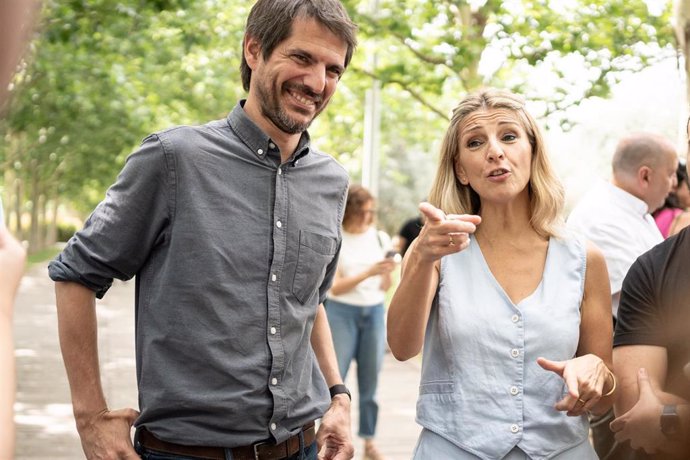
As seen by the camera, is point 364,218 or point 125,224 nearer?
point 125,224

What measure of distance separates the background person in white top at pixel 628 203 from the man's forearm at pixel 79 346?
2.82m

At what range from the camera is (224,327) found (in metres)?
2.83

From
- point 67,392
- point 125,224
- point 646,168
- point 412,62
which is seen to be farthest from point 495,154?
point 412,62

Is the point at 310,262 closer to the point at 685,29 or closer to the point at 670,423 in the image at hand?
the point at 670,423

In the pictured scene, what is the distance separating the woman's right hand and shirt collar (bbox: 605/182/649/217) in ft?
9.42

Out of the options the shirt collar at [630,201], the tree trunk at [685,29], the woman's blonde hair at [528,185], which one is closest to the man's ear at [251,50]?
the woman's blonde hair at [528,185]

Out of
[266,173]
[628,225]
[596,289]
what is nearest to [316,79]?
[266,173]

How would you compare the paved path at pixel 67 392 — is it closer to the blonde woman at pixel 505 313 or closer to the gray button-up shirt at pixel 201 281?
the blonde woman at pixel 505 313

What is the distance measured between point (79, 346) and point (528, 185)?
1.41 meters

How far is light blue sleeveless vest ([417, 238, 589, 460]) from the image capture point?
3002 mm

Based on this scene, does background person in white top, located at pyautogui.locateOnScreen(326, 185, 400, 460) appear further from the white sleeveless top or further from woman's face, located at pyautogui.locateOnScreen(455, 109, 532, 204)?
woman's face, located at pyautogui.locateOnScreen(455, 109, 532, 204)

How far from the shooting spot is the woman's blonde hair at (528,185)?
127 inches

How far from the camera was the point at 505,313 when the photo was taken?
3066 mm

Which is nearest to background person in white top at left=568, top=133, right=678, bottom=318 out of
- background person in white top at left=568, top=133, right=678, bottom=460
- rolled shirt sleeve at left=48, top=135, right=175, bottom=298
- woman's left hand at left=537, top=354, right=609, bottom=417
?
background person in white top at left=568, top=133, right=678, bottom=460
